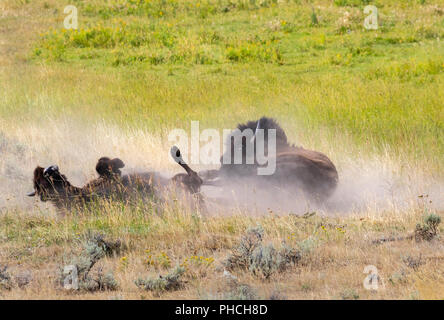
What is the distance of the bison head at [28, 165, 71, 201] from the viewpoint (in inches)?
248

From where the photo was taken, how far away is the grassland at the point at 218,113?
17.2 feet

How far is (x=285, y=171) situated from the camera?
6.93 metres

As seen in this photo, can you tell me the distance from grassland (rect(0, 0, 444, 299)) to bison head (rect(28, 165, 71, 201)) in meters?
0.33

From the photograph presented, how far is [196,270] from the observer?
5.06m

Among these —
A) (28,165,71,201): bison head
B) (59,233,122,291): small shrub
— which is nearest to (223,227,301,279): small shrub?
(59,233,122,291): small shrub

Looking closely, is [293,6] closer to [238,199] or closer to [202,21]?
[202,21]

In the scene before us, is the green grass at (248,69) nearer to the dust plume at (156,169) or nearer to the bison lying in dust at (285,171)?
the dust plume at (156,169)


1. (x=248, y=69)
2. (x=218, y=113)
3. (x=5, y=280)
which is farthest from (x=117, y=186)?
(x=248, y=69)

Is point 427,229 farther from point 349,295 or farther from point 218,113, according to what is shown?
point 218,113

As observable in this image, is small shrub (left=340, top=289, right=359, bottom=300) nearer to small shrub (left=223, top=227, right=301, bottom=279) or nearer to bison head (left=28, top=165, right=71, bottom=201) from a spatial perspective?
small shrub (left=223, top=227, right=301, bottom=279)

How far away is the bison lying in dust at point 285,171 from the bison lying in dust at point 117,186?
23.1 inches

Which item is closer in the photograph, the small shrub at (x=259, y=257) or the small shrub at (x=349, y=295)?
the small shrub at (x=349, y=295)

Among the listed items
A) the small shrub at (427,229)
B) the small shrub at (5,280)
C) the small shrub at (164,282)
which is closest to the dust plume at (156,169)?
the small shrub at (427,229)
